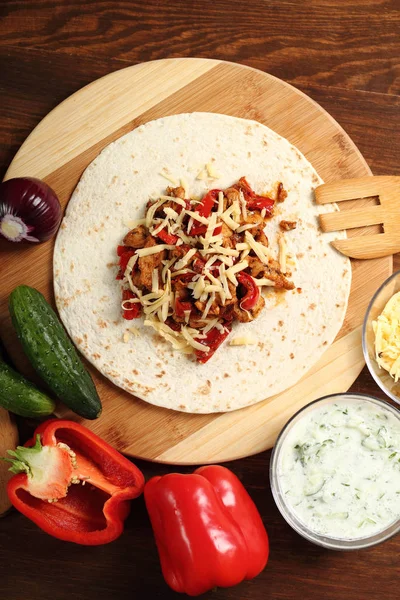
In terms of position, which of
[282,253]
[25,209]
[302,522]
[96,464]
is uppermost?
[25,209]

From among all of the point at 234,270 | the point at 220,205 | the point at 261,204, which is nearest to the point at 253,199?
the point at 261,204

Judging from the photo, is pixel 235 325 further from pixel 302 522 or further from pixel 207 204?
pixel 302 522

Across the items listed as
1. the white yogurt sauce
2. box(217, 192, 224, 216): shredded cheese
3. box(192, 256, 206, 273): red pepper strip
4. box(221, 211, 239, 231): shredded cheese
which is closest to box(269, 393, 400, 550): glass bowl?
the white yogurt sauce

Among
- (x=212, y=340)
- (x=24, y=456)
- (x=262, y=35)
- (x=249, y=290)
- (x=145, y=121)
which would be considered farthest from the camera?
(x=262, y=35)

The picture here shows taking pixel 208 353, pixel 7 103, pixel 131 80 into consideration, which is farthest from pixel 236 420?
pixel 7 103

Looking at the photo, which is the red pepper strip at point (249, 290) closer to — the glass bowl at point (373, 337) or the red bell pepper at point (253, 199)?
the red bell pepper at point (253, 199)

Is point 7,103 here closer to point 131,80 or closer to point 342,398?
point 131,80

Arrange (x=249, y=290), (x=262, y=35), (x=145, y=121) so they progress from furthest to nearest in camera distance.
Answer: (x=262, y=35), (x=145, y=121), (x=249, y=290)
